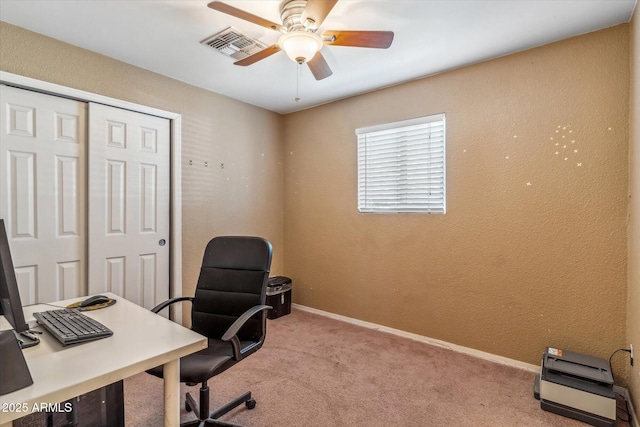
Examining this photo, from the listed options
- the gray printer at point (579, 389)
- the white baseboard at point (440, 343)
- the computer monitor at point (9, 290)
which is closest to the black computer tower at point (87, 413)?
the computer monitor at point (9, 290)

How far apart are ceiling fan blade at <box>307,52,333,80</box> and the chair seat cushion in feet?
5.94

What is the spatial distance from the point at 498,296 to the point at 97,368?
2710 mm

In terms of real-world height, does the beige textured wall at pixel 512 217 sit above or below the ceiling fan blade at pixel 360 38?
below

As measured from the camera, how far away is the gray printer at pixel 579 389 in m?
1.87

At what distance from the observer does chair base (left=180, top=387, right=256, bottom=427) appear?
68.6 inches

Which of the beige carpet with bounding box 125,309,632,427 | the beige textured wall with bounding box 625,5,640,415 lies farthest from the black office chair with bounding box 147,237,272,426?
the beige textured wall with bounding box 625,5,640,415

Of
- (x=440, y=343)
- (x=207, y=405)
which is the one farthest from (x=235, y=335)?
(x=440, y=343)

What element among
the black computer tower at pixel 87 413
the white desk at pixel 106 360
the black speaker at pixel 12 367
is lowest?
the black computer tower at pixel 87 413

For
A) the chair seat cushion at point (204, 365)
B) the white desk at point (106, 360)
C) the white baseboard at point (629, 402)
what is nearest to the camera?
the white desk at point (106, 360)

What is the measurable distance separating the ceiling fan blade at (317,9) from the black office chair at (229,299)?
128 centimetres

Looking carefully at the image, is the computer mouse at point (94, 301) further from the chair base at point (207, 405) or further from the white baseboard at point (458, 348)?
the white baseboard at point (458, 348)

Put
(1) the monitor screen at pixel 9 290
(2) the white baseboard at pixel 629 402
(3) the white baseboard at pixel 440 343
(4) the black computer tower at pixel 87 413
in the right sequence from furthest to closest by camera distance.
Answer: (3) the white baseboard at pixel 440 343 < (2) the white baseboard at pixel 629 402 < (4) the black computer tower at pixel 87 413 < (1) the monitor screen at pixel 9 290

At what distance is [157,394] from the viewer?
2158mm

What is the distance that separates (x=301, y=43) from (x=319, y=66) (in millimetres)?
378
